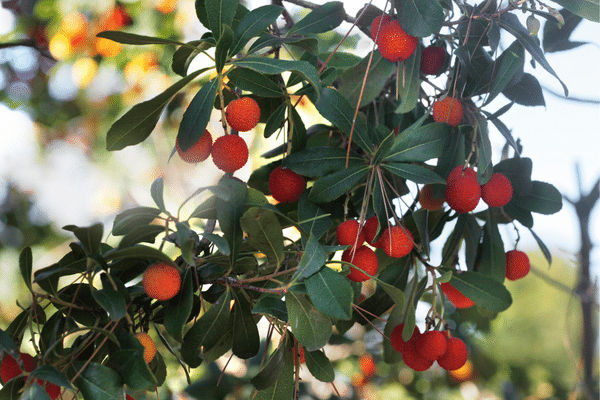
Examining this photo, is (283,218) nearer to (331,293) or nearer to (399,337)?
(331,293)

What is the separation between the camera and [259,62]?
16.1 inches

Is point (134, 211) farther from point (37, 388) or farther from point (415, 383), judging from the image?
point (415, 383)

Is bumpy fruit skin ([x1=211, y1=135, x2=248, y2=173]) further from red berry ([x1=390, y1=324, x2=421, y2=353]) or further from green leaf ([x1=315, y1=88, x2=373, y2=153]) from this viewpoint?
red berry ([x1=390, y1=324, x2=421, y2=353])

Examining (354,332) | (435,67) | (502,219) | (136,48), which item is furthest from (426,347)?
(136,48)

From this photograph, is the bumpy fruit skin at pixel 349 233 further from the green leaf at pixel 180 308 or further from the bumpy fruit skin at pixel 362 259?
the green leaf at pixel 180 308

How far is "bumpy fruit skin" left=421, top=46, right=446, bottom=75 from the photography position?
54cm

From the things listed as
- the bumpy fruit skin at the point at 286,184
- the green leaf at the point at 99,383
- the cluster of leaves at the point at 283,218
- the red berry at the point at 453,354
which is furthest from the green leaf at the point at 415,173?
the green leaf at the point at 99,383

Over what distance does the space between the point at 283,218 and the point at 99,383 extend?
21 cm

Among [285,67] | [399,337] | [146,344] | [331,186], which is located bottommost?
[399,337]

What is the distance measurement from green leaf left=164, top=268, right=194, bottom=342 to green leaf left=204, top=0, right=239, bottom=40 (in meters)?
0.23

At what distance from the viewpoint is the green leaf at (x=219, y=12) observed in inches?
16.8

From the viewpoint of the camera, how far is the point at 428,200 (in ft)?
1.82

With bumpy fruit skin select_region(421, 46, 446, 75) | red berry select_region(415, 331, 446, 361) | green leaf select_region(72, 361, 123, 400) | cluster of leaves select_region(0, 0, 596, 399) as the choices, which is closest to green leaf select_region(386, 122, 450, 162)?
cluster of leaves select_region(0, 0, 596, 399)

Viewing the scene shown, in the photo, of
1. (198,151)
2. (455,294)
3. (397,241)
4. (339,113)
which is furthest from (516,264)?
(198,151)
